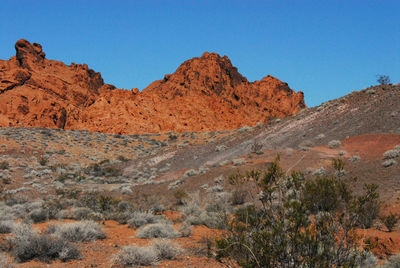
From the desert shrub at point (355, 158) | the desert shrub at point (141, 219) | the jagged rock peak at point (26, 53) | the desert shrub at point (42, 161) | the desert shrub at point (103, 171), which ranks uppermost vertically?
the jagged rock peak at point (26, 53)

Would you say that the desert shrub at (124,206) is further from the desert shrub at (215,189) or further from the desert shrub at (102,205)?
the desert shrub at (215,189)

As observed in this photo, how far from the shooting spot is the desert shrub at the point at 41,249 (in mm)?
6598

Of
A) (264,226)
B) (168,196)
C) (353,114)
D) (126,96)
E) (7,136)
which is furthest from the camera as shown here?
(126,96)

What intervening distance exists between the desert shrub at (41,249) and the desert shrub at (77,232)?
105 centimetres

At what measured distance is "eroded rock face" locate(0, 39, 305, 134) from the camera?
5350cm

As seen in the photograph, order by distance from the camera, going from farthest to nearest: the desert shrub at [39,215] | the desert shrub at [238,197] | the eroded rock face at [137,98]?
the eroded rock face at [137,98], the desert shrub at [238,197], the desert shrub at [39,215]

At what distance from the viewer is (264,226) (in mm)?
4512

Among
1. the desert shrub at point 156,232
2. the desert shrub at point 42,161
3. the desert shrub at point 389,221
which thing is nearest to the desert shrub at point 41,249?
the desert shrub at point 156,232

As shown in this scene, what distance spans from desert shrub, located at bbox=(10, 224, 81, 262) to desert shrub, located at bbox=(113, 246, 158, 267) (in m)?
1.10

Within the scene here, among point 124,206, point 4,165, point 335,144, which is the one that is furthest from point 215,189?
point 4,165

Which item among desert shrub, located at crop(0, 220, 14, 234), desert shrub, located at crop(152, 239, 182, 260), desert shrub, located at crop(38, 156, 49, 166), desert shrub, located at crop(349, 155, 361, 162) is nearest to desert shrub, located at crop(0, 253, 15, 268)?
desert shrub, located at crop(152, 239, 182, 260)

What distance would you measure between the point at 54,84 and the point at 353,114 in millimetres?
54777

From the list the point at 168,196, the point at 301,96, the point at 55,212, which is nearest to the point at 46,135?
the point at 168,196

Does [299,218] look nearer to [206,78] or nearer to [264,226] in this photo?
[264,226]
